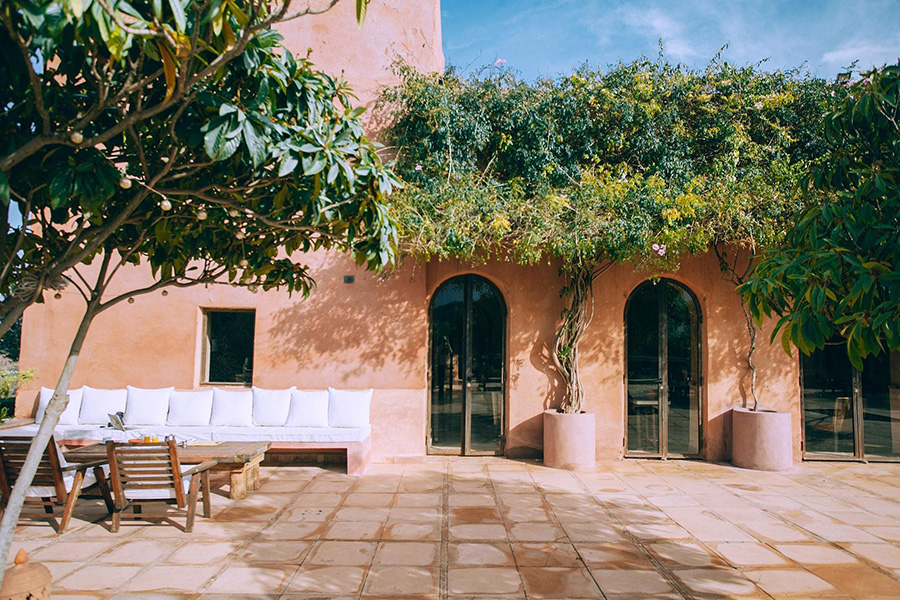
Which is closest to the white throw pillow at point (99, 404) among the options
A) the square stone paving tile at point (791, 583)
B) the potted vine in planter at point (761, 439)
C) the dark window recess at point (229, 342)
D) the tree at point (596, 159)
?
the dark window recess at point (229, 342)

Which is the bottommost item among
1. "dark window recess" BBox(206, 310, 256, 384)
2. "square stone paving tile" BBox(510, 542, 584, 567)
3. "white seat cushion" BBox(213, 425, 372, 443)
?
"square stone paving tile" BBox(510, 542, 584, 567)

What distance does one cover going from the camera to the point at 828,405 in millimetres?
8406

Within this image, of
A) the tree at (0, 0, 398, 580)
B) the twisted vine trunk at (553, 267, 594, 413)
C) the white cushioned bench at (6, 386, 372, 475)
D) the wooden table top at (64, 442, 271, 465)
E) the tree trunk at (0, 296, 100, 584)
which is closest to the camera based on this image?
the tree at (0, 0, 398, 580)

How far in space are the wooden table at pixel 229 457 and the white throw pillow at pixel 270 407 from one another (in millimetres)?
1019

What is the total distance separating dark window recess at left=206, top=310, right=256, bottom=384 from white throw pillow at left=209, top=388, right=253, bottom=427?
22.9 inches

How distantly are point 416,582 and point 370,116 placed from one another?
258 inches

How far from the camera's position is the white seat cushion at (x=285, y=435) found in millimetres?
7090

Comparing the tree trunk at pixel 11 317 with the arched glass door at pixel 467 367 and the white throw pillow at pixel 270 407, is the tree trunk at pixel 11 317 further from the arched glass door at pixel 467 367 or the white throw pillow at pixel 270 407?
the arched glass door at pixel 467 367

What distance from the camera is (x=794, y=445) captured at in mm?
8258

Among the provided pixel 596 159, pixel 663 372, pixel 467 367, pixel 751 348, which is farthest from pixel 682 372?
pixel 596 159

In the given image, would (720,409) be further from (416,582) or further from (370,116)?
(370,116)

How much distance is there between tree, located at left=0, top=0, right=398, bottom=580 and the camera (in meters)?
2.21

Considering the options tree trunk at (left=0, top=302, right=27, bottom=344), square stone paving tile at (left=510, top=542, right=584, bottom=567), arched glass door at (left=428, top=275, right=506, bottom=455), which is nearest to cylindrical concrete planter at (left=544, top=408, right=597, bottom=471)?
arched glass door at (left=428, top=275, right=506, bottom=455)

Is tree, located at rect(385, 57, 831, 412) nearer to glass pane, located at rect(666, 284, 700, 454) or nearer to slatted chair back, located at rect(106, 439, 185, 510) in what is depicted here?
glass pane, located at rect(666, 284, 700, 454)
